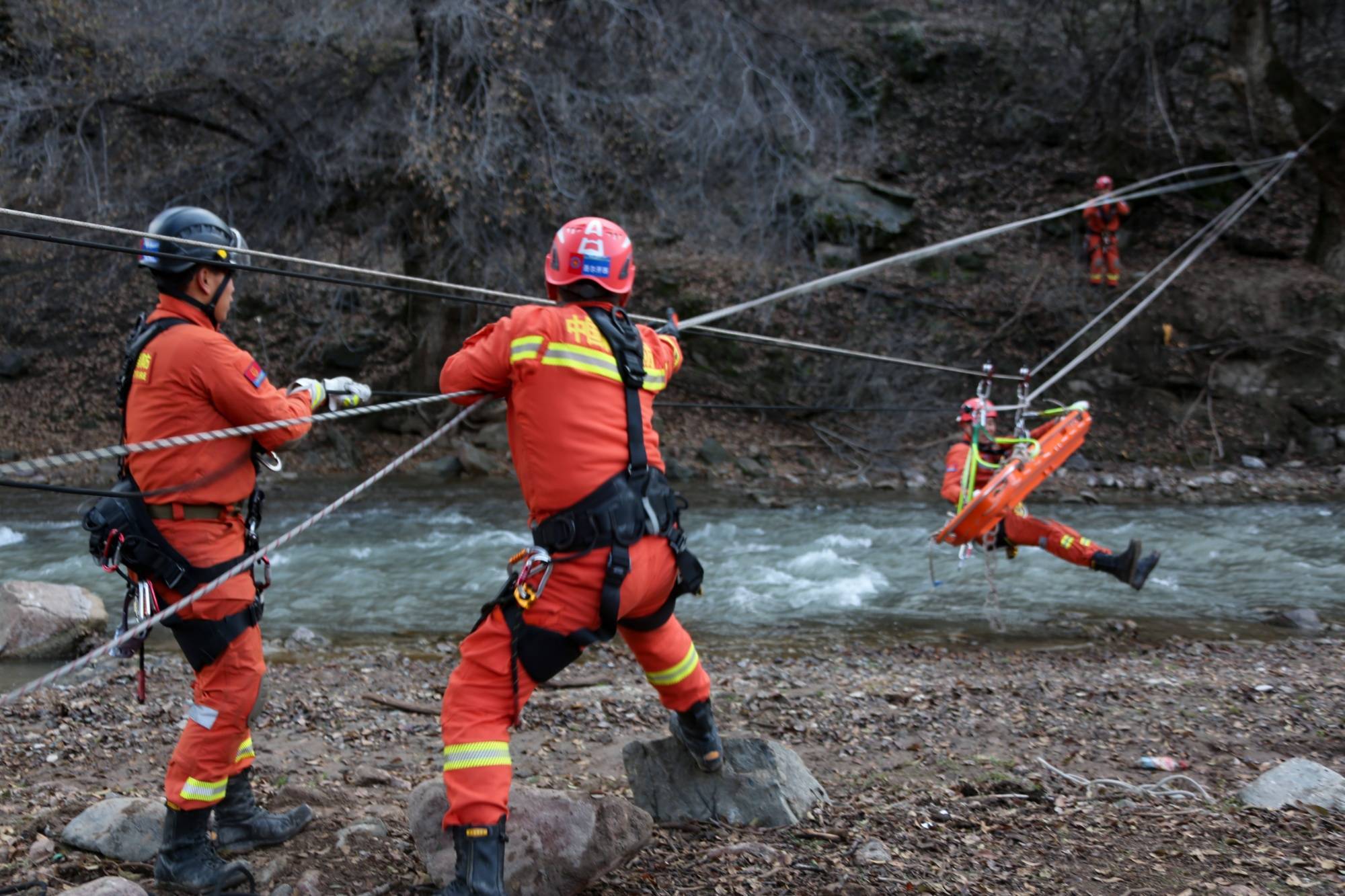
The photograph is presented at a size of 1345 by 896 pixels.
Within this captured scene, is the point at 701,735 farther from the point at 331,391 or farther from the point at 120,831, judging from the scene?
the point at 120,831

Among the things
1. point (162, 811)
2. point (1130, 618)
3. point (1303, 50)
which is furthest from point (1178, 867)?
point (1303, 50)

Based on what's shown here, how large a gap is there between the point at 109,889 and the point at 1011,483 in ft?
20.4

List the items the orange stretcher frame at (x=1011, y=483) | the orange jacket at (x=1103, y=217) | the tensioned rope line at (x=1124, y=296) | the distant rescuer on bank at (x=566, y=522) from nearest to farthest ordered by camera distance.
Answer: the distant rescuer on bank at (x=566, y=522), the orange stretcher frame at (x=1011, y=483), the tensioned rope line at (x=1124, y=296), the orange jacket at (x=1103, y=217)

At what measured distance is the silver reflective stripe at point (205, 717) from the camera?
344 centimetres

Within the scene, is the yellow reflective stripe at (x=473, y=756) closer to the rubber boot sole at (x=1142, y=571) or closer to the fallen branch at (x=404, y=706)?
the fallen branch at (x=404, y=706)

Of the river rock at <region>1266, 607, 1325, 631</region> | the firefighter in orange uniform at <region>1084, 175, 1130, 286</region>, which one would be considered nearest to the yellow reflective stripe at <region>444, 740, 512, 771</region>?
the river rock at <region>1266, 607, 1325, 631</region>

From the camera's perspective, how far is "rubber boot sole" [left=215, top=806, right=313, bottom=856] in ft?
12.1

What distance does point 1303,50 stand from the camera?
19016mm

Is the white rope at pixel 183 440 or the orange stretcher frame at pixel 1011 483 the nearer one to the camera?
the white rope at pixel 183 440

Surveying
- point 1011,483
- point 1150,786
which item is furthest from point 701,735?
point 1011,483

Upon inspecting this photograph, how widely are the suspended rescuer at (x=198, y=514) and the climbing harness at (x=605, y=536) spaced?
881 millimetres

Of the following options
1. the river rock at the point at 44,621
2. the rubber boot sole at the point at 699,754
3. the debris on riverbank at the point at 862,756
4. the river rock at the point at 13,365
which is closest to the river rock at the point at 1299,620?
the debris on riverbank at the point at 862,756

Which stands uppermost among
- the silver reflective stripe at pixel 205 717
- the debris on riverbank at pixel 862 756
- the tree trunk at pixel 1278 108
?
the tree trunk at pixel 1278 108

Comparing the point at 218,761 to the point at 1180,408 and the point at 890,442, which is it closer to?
the point at 890,442
